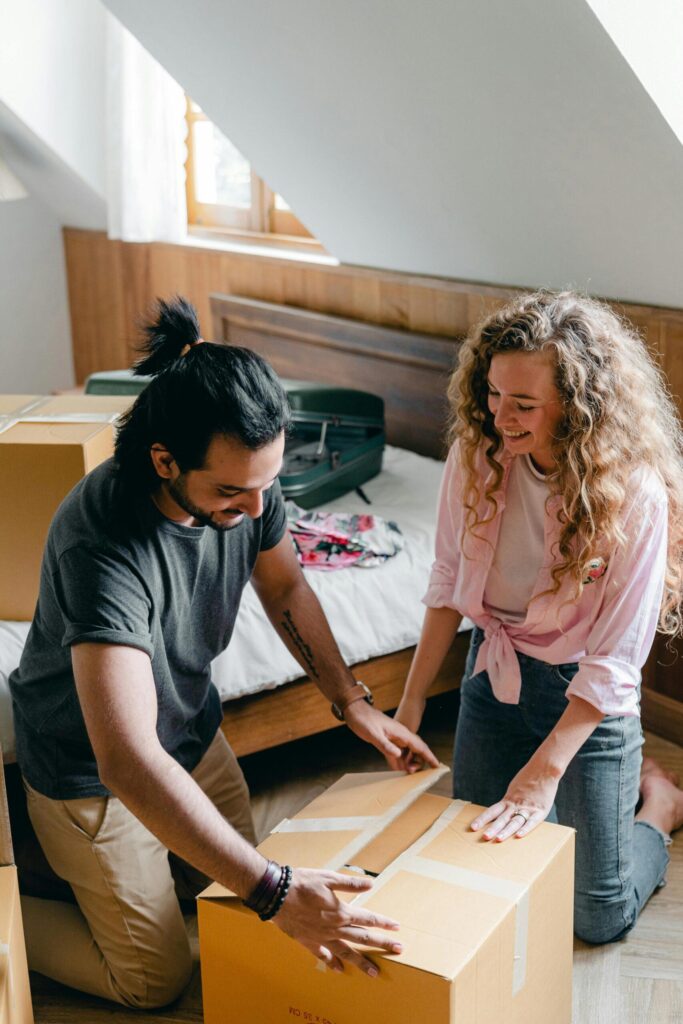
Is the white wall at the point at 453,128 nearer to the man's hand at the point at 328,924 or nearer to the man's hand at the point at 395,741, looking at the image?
the man's hand at the point at 395,741

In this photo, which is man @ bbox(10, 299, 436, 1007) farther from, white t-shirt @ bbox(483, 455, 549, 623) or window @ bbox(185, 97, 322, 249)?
window @ bbox(185, 97, 322, 249)

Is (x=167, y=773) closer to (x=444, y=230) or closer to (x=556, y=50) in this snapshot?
(x=556, y=50)

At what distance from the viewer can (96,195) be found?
13.7ft

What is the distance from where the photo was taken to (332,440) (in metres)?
2.90

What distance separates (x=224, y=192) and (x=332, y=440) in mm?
1596

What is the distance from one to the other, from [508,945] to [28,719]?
0.82 meters

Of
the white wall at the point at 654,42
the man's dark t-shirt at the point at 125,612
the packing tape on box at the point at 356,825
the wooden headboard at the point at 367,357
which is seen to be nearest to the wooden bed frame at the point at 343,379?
the wooden headboard at the point at 367,357

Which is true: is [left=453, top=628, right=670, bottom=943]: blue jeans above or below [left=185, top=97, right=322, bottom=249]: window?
below

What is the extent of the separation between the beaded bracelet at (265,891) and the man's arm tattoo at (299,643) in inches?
20.9

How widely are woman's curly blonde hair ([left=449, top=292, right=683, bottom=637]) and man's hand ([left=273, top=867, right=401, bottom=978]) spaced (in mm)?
600

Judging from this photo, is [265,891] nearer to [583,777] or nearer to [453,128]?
[583,777]

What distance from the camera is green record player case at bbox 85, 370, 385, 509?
2748mm

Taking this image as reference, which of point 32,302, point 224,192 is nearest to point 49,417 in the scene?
point 224,192

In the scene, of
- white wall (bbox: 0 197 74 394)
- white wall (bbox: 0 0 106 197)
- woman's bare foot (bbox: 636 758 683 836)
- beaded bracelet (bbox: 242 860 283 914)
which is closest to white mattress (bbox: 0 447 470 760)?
woman's bare foot (bbox: 636 758 683 836)
